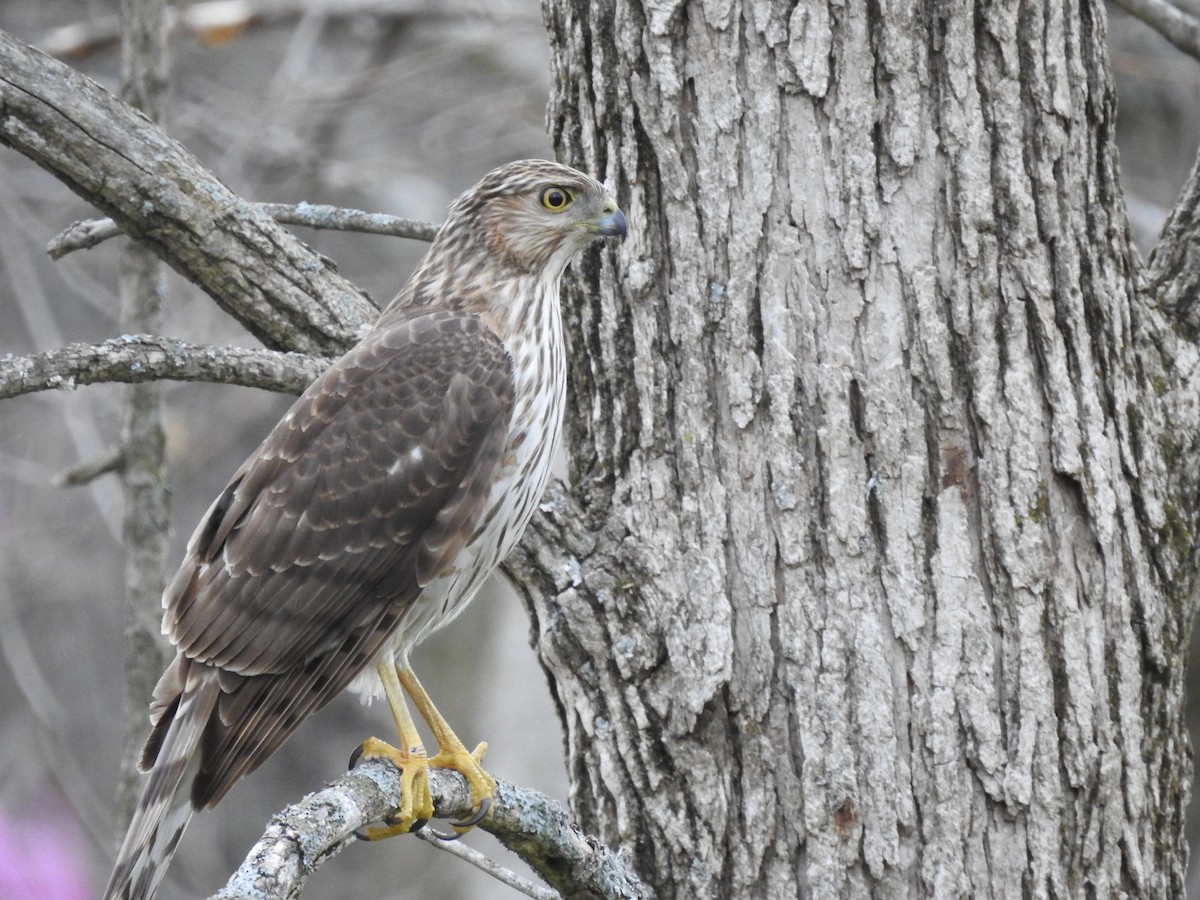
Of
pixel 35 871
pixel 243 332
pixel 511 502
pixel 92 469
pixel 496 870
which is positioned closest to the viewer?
pixel 496 870

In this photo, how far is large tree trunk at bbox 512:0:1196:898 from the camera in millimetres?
3006

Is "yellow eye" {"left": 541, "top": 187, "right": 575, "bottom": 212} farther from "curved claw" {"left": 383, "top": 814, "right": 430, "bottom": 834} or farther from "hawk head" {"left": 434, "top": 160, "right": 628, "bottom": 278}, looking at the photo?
"curved claw" {"left": 383, "top": 814, "right": 430, "bottom": 834}

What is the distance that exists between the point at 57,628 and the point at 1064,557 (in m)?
8.97

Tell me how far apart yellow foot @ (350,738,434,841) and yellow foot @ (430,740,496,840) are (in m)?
0.06

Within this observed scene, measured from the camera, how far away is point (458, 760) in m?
3.29

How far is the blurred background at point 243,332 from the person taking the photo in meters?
7.09

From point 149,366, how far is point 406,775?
1.02m

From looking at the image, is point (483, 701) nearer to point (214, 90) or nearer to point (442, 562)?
point (214, 90)

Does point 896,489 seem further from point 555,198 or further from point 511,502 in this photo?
point 555,198

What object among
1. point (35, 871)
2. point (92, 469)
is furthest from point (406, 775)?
point (35, 871)

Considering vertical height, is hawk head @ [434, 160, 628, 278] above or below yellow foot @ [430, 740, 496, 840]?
above

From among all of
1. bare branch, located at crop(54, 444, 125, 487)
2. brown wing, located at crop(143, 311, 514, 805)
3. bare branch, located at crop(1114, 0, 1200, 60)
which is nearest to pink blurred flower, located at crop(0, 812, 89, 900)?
bare branch, located at crop(54, 444, 125, 487)

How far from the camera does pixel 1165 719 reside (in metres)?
3.15

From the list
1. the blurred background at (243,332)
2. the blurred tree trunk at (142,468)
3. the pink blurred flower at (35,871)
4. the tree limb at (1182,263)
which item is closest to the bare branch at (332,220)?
the blurred tree trunk at (142,468)
